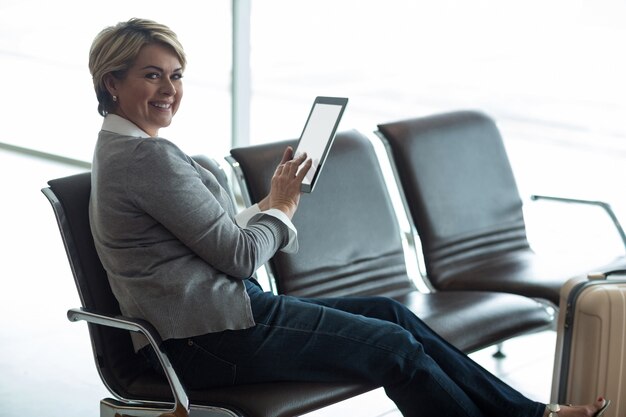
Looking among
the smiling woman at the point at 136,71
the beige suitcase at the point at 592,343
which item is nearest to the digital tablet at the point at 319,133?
the smiling woman at the point at 136,71

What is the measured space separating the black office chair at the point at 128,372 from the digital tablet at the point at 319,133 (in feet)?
1.72

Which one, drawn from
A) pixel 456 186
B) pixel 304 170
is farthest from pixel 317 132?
pixel 456 186

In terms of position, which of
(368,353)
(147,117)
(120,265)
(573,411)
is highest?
(147,117)

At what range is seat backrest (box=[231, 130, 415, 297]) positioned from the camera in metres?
3.11

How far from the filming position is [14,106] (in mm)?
5090

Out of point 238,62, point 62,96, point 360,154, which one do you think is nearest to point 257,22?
point 238,62

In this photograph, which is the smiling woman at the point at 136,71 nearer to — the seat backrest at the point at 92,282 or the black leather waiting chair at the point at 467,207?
the seat backrest at the point at 92,282

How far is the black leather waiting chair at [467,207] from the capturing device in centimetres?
349

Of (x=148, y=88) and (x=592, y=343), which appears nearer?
(x=148, y=88)

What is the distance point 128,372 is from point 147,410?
6.2 inches

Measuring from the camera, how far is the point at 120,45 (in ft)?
8.20

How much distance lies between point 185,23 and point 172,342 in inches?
145

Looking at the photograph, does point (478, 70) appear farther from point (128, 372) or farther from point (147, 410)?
point (147, 410)

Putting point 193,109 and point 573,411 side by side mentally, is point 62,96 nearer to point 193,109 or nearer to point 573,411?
point 193,109
